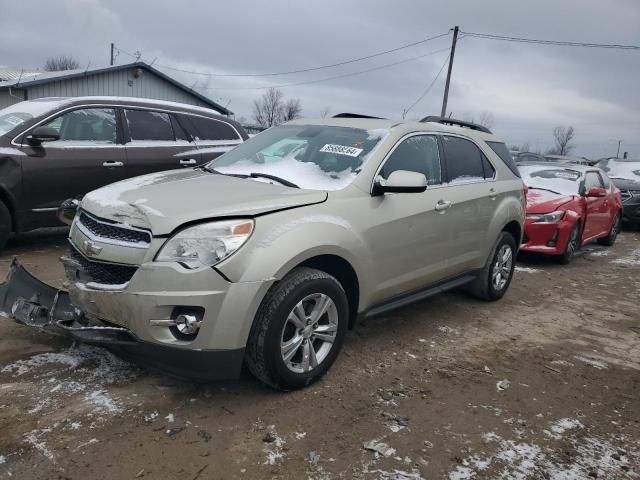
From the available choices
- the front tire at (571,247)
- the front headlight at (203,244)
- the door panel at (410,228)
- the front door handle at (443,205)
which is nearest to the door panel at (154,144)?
the door panel at (410,228)

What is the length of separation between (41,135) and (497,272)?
507 cm

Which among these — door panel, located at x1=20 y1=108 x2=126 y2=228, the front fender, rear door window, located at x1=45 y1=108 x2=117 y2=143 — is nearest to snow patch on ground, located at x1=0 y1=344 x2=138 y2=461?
the front fender

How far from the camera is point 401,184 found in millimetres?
3754

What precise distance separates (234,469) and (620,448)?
85.9 inches

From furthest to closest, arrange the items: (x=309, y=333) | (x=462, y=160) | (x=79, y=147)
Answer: (x=79, y=147) → (x=462, y=160) → (x=309, y=333)

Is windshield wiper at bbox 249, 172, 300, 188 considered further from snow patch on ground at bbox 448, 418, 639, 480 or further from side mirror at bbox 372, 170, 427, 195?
snow patch on ground at bbox 448, 418, 639, 480

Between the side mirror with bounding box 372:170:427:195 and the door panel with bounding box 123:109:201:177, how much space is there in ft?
13.0

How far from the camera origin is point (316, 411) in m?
3.24

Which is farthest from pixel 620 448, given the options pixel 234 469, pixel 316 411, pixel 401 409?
pixel 234 469

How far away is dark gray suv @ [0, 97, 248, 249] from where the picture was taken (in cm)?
588

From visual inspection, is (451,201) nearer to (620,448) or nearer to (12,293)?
(620,448)

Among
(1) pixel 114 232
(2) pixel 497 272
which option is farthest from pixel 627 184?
(1) pixel 114 232

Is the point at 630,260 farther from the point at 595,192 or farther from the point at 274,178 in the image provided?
the point at 274,178

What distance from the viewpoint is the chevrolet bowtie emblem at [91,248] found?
3160 mm
